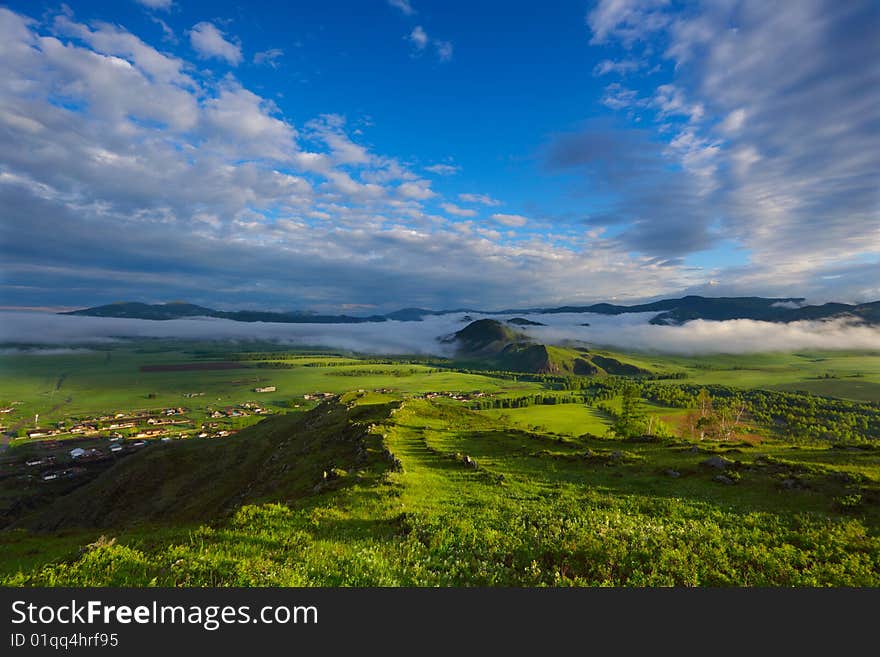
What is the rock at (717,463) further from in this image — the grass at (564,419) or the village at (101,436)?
the village at (101,436)

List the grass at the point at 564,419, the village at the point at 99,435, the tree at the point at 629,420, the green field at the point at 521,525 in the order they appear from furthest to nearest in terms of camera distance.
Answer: the grass at the point at 564,419
the village at the point at 99,435
the tree at the point at 629,420
the green field at the point at 521,525

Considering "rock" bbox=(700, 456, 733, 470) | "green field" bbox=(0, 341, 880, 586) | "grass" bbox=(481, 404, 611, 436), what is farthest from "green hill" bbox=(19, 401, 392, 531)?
"grass" bbox=(481, 404, 611, 436)

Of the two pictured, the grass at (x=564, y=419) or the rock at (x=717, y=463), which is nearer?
the rock at (x=717, y=463)

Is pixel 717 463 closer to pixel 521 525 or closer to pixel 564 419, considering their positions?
pixel 521 525

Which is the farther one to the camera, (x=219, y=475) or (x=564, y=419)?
(x=564, y=419)

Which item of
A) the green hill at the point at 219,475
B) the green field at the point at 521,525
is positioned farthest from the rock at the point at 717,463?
the green hill at the point at 219,475

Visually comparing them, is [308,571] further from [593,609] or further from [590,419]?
[590,419]

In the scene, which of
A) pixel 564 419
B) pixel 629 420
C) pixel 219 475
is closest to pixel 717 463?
pixel 629 420

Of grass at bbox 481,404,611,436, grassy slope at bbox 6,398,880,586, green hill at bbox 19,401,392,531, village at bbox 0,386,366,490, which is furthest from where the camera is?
grass at bbox 481,404,611,436

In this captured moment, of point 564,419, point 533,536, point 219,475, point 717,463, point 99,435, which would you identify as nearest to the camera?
point 533,536

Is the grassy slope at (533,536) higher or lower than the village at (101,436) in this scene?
higher


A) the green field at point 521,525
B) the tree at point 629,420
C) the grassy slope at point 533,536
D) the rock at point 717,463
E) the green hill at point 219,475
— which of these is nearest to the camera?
the grassy slope at point 533,536

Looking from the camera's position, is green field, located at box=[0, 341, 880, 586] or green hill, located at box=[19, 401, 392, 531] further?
green hill, located at box=[19, 401, 392, 531]

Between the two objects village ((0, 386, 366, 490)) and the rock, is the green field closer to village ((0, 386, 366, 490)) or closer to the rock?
the rock
